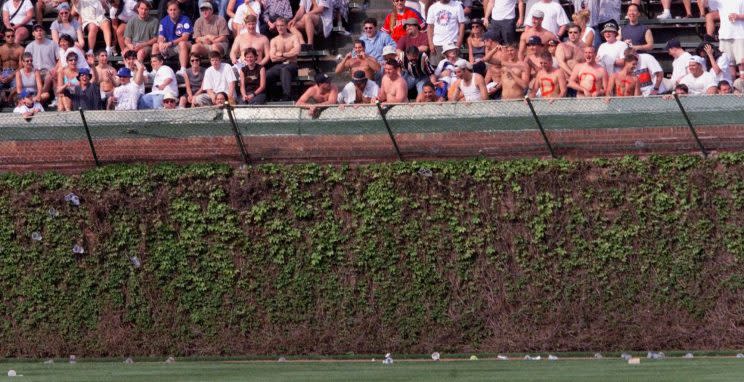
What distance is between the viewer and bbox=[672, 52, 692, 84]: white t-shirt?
19.8 metres

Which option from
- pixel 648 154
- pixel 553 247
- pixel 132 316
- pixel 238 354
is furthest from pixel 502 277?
pixel 132 316

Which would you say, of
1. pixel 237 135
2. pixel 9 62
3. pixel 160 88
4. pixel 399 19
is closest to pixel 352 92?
pixel 237 135

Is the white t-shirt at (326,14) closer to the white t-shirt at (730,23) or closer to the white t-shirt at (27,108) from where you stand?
the white t-shirt at (27,108)

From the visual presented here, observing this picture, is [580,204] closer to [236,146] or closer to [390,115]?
[390,115]

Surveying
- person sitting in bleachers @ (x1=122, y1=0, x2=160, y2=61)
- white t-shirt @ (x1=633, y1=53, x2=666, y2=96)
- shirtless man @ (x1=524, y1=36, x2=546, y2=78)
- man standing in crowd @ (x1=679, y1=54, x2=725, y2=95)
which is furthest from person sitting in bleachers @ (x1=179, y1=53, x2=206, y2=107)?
man standing in crowd @ (x1=679, y1=54, x2=725, y2=95)

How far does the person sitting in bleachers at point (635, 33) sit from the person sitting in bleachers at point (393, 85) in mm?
3402

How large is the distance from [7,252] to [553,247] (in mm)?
7772

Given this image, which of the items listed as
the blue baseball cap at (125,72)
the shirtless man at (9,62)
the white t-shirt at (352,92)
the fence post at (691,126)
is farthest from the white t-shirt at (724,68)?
the shirtless man at (9,62)

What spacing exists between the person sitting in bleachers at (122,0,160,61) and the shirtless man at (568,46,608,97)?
738 cm

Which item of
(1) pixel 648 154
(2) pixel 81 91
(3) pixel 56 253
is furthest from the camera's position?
(2) pixel 81 91

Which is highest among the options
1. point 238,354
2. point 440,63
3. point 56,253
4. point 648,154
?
point 440,63

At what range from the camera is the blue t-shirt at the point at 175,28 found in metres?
22.5

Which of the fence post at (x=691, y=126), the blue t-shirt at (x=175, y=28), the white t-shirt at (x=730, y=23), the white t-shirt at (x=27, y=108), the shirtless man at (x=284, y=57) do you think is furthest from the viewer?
the blue t-shirt at (x=175, y=28)

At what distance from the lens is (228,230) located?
1922 centimetres
